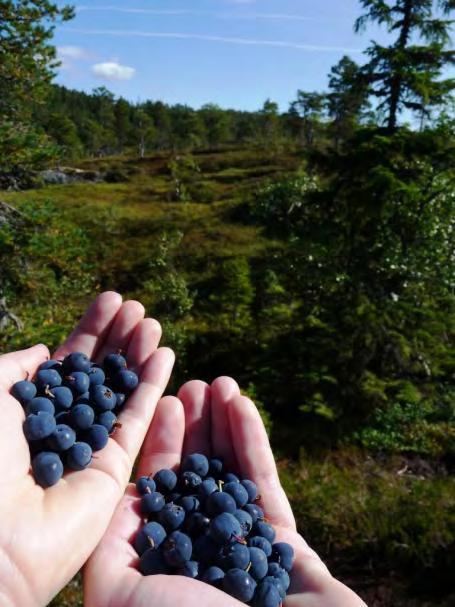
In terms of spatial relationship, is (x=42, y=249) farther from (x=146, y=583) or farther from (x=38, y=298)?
(x=146, y=583)

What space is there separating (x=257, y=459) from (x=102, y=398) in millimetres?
946

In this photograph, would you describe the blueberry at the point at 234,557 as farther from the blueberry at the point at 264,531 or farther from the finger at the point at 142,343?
the finger at the point at 142,343

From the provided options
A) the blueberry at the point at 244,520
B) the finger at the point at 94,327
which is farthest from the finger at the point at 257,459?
the finger at the point at 94,327

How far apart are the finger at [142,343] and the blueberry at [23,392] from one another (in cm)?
75

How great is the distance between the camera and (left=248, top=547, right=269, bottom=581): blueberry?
2.15 metres

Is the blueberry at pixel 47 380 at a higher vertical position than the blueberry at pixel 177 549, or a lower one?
higher

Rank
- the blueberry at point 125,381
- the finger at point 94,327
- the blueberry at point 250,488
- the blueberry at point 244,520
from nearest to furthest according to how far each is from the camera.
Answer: the blueberry at point 244,520
the blueberry at point 250,488
the blueberry at point 125,381
the finger at point 94,327

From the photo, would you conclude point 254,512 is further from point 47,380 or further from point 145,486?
point 47,380

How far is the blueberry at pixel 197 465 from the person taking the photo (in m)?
2.65

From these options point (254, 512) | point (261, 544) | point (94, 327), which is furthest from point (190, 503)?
point (94, 327)

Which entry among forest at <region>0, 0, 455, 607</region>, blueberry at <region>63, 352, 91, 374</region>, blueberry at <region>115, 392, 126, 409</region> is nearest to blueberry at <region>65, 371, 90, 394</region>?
blueberry at <region>63, 352, 91, 374</region>

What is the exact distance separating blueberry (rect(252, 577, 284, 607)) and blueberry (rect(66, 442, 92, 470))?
3.23 ft

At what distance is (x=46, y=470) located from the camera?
A: 224 centimetres

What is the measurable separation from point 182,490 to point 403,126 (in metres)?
8.11
